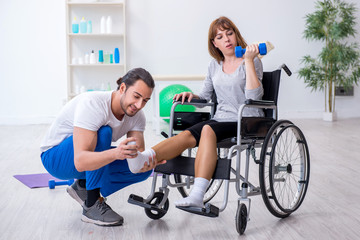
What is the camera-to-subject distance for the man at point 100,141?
72.2 inches

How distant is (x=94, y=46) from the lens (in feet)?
19.5

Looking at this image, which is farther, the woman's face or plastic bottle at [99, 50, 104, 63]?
plastic bottle at [99, 50, 104, 63]

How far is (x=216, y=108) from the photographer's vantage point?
98.0 inches

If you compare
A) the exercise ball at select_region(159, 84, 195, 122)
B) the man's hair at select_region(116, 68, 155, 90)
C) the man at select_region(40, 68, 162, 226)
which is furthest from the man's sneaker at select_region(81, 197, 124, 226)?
the exercise ball at select_region(159, 84, 195, 122)

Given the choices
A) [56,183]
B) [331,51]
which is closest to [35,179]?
[56,183]

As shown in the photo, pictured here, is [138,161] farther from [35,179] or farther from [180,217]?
[35,179]

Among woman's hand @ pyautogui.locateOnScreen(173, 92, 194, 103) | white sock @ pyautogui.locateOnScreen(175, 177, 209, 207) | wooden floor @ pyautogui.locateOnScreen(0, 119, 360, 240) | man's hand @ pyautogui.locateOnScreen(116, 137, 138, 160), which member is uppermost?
woman's hand @ pyautogui.locateOnScreen(173, 92, 194, 103)

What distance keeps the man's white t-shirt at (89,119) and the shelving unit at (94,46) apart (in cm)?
373

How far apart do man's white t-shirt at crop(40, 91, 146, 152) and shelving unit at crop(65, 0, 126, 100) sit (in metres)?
3.73

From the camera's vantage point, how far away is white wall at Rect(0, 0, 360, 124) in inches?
230

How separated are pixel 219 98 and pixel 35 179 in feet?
4.41

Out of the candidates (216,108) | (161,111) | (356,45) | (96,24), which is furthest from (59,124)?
(356,45)

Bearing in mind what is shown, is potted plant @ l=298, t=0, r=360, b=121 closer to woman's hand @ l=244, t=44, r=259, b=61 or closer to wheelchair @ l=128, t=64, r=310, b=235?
wheelchair @ l=128, t=64, r=310, b=235

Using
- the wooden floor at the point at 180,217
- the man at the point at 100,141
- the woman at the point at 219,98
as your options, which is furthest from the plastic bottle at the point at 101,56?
the man at the point at 100,141
